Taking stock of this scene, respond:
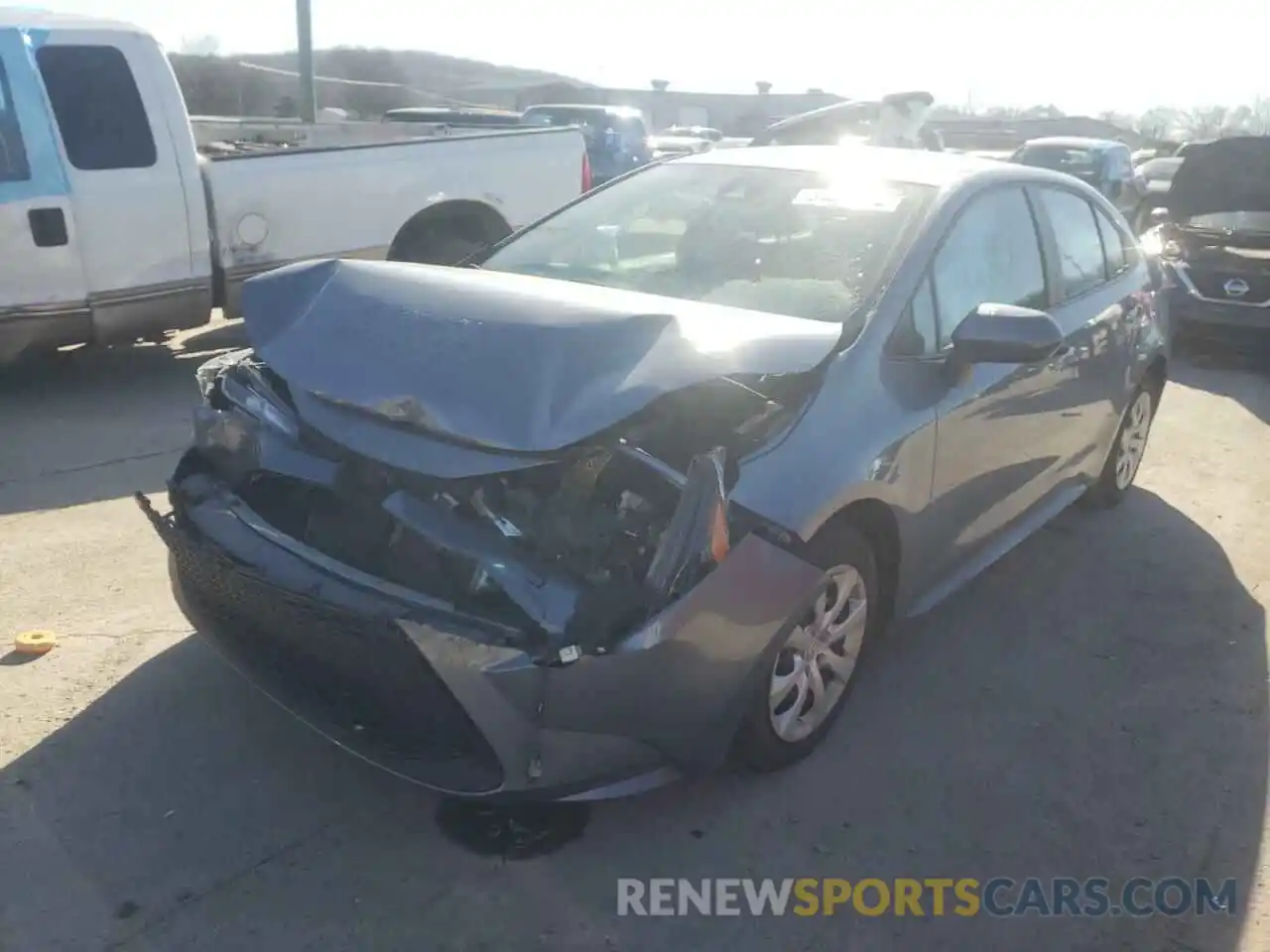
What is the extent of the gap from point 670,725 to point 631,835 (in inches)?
16.9

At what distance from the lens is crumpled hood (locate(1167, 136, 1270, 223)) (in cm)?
988

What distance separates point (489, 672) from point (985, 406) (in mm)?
2043

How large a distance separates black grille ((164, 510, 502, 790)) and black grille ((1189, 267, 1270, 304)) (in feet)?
26.8

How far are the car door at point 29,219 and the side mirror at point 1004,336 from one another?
202 inches

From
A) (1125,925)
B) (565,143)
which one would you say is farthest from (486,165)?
(1125,925)

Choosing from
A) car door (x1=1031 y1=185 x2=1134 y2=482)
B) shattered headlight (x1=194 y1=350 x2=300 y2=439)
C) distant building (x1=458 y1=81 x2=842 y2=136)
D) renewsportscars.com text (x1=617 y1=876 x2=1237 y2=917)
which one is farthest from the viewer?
distant building (x1=458 y1=81 x2=842 y2=136)

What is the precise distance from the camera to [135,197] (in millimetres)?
6637

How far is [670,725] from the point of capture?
2.80 m

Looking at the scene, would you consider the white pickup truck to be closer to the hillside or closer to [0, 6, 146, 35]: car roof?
[0, 6, 146, 35]: car roof

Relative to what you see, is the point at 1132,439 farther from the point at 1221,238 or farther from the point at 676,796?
the point at 1221,238

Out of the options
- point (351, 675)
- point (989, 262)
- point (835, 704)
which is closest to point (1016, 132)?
point (989, 262)

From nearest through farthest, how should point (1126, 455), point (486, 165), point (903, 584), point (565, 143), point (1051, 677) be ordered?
point (903, 584) < point (1051, 677) < point (1126, 455) < point (486, 165) < point (565, 143)

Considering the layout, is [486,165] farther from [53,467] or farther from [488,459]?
[488,459]

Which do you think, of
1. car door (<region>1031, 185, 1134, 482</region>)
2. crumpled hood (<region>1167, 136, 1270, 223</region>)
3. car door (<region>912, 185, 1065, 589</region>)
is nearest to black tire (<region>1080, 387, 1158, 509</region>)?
car door (<region>1031, 185, 1134, 482</region>)
